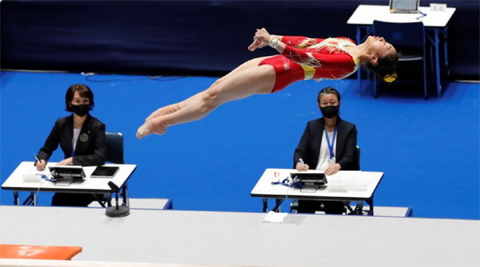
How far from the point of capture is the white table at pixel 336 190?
7680 mm

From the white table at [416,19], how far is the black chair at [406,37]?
0.18m

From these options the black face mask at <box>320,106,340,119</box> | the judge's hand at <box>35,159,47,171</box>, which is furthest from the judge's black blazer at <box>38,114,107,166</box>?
the black face mask at <box>320,106,340,119</box>

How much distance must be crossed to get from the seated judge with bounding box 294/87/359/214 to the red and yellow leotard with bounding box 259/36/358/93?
7.59 ft

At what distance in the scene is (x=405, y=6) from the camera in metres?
12.3

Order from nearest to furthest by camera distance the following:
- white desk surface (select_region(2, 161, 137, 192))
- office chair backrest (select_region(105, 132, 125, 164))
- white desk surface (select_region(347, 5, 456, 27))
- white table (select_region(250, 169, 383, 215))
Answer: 1. white table (select_region(250, 169, 383, 215))
2. white desk surface (select_region(2, 161, 137, 192))
3. office chair backrest (select_region(105, 132, 125, 164))
4. white desk surface (select_region(347, 5, 456, 27))

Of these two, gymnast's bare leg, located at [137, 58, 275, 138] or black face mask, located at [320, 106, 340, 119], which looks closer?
gymnast's bare leg, located at [137, 58, 275, 138]

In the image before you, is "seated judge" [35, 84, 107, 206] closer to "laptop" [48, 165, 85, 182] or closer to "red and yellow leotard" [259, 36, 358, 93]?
"laptop" [48, 165, 85, 182]

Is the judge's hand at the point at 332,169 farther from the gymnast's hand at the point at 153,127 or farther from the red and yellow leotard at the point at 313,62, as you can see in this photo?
the gymnast's hand at the point at 153,127

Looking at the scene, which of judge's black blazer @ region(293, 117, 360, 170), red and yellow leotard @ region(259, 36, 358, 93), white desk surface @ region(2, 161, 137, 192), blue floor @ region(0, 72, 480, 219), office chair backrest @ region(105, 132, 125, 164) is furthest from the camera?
blue floor @ region(0, 72, 480, 219)

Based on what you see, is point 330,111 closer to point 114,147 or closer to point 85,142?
point 114,147

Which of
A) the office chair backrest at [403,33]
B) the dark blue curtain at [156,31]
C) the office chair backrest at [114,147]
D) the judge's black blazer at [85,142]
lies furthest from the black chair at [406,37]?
the judge's black blazer at [85,142]

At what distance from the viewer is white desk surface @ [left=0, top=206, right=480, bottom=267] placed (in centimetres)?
627

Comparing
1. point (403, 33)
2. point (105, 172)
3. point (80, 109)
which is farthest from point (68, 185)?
point (403, 33)

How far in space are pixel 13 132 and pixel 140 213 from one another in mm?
4826
